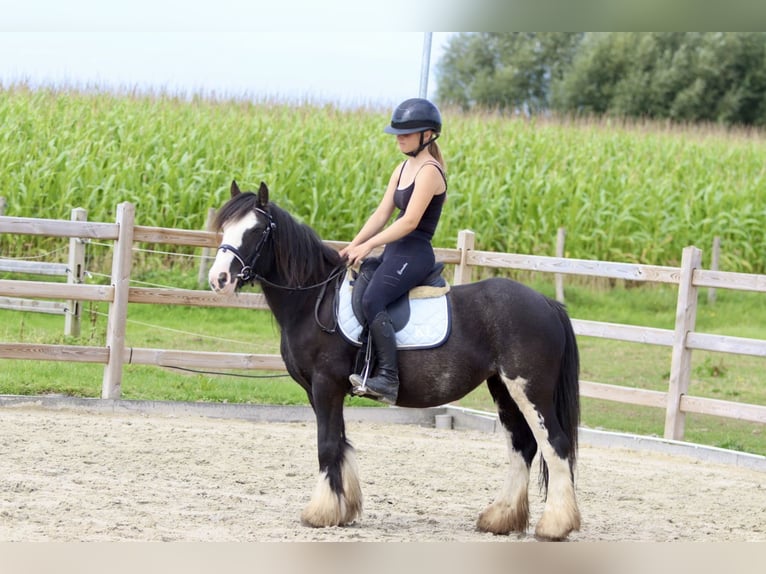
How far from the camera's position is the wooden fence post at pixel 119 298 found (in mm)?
8172

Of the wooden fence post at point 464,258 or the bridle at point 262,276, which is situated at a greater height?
the wooden fence post at point 464,258

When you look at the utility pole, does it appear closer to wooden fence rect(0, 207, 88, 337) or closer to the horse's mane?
wooden fence rect(0, 207, 88, 337)

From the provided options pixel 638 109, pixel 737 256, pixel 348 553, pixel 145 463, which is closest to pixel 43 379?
pixel 145 463

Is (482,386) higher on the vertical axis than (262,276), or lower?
lower

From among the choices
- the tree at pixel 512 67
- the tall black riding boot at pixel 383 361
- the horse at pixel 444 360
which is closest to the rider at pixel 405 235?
the tall black riding boot at pixel 383 361

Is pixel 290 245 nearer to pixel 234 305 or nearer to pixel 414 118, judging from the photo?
pixel 414 118

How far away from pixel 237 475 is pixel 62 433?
1613 millimetres

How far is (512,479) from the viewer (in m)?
5.16

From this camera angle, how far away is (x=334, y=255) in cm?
522

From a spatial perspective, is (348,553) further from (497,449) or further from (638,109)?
(638,109)

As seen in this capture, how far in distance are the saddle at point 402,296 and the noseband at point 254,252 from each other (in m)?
0.53

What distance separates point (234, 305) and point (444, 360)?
3787mm

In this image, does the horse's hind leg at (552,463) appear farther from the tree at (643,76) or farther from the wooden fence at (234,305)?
the tree at (643,76)

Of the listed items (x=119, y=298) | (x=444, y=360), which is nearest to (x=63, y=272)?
(x=119, y=298)
